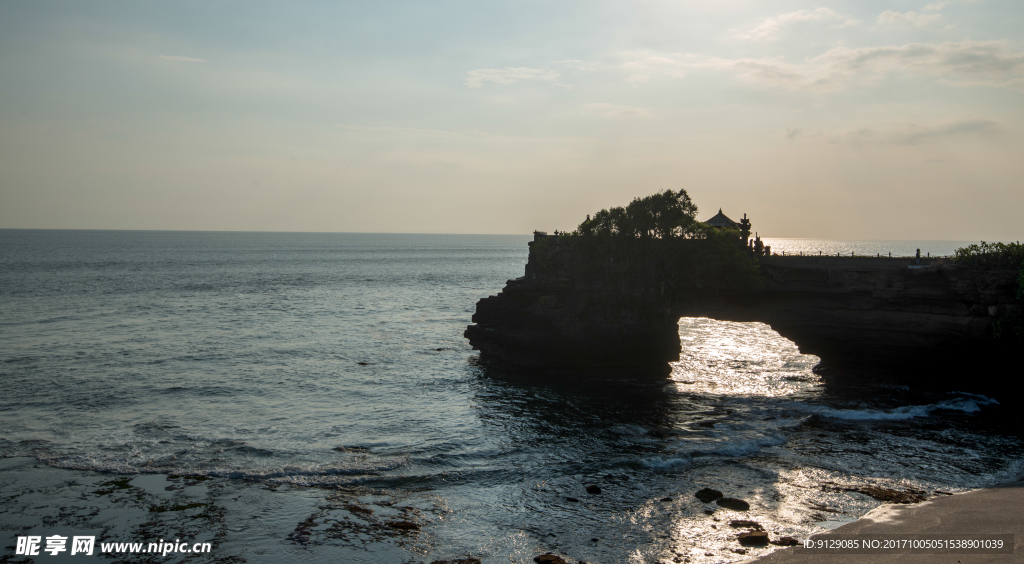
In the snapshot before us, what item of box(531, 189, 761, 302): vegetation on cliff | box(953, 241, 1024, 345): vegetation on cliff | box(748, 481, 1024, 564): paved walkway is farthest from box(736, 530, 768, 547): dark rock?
box(953, 241, 1024, 345): vegetation on cliff

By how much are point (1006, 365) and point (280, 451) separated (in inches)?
1404

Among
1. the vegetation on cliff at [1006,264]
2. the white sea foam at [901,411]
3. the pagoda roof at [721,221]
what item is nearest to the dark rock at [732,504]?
the white sea foam at [901,411]

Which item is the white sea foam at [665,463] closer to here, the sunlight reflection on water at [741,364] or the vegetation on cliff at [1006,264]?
the sunlight reflection on water at [741,364]

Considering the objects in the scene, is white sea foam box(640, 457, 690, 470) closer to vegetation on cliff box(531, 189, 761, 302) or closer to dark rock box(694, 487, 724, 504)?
dark rock box(694, 487, 724, 504)

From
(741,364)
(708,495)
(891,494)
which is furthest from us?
(741,364)

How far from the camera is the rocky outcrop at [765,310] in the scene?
97.3 feet

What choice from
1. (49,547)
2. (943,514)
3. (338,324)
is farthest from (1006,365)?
(338,324)

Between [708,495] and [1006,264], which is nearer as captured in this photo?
[708,495]

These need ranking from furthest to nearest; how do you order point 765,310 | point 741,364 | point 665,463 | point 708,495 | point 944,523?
point 741,364 < point 765,310 < point 665,463 < point 708,495 < point 944,523

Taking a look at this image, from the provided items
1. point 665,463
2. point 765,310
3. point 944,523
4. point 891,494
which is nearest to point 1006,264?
point 765,310

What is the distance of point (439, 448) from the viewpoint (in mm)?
23438

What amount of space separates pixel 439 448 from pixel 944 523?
55.4 ft

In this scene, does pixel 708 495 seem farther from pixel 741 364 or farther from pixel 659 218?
pixel 741 364

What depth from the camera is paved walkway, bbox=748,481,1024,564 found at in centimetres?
1377
